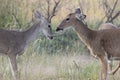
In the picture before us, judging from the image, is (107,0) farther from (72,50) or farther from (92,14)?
(72,50)

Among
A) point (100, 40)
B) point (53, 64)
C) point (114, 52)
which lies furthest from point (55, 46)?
point (114, 52)

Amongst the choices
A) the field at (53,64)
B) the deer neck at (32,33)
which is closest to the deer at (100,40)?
the field at (53,64)

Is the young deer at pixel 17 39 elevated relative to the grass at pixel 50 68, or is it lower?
elevated

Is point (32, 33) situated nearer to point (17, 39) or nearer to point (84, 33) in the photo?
point (17, 39)

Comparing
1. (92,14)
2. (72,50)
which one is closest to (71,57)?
(72,50)

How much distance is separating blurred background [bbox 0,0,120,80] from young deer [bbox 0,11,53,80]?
349 millimetres

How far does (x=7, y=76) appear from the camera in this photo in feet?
40.5

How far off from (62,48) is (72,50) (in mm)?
693

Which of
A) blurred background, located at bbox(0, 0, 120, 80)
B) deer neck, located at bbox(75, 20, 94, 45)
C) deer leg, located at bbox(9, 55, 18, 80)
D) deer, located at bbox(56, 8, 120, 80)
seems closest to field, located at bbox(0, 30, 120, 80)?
blurred background, located at bbox(0, 0, 120, 80)

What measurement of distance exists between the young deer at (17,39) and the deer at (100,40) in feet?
3.61

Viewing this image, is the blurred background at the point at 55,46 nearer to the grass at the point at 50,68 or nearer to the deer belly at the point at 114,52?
the grass at the point at 50,68

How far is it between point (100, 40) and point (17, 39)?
6.76ft

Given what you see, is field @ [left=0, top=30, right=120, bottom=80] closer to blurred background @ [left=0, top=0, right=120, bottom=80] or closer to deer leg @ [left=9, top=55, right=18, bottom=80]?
blurred background @ [left=0, top=0, right=120, bottom=80]

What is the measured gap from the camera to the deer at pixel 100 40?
12281 millimetres
